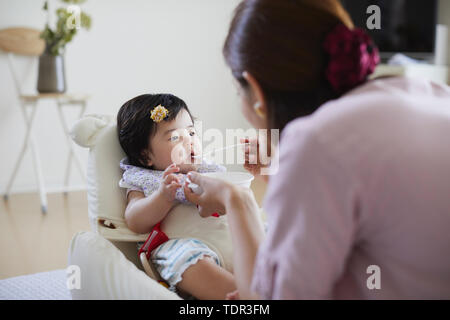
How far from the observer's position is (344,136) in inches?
21.5

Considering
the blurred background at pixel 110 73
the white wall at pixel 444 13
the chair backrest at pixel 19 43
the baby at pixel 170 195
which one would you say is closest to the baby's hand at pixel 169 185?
the baby at pixel 170 195

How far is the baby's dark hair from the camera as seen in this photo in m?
1.34

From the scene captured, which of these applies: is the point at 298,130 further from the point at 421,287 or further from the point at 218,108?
the point at 218,108

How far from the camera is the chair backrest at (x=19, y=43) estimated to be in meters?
3.09

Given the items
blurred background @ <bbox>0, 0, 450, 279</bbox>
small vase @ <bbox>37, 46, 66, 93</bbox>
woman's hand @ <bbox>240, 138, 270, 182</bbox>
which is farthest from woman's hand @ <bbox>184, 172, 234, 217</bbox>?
small vase @ <bbox>37, 46, 66, 93</bbox>

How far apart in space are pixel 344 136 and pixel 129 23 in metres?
3.21

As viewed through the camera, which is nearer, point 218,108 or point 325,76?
point 325,76

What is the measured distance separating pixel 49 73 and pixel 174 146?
6.43 feet

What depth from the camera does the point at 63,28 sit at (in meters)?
2.94

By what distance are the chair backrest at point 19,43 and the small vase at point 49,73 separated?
233 mm

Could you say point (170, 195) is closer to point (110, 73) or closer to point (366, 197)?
point (366, 197)

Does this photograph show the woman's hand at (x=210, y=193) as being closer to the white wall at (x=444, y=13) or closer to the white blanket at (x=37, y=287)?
the white blanket at (x=37, y=287)

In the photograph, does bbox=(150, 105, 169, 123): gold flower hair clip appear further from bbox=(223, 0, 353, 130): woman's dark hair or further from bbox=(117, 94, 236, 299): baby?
bbox=(223, 0, 353, 130): woman's dark hair

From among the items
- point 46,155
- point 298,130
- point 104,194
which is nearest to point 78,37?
point 46,155
